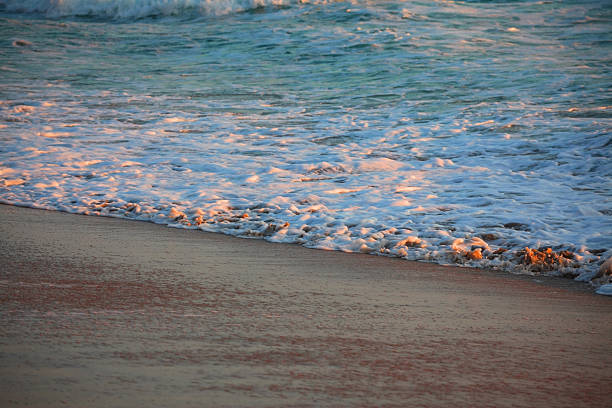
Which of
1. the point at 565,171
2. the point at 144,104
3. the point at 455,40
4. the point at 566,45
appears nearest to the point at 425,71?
the point at 455,40

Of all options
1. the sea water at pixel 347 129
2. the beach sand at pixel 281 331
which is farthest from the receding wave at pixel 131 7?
the beach sand at pixel 281 331

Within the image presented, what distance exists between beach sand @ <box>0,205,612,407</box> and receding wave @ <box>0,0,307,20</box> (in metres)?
19.3

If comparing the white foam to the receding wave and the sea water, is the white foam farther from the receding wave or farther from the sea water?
the sea water

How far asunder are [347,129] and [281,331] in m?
6.52

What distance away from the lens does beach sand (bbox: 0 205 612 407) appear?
185cm

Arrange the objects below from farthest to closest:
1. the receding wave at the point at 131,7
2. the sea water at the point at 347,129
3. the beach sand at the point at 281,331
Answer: the receding wave at the point at 131,7 < the sea water at the point at 347,129 < the beach sand at the point at 281,331

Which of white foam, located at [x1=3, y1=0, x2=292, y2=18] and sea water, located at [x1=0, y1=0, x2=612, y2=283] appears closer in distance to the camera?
sea water, located at [x1=0, y1=0, x2=612, y2=283]

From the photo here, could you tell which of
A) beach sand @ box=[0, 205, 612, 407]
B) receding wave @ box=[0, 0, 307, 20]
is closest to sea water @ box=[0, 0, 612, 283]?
beach sand @ box=[0, 205, 612, 407]

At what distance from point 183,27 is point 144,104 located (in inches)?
435

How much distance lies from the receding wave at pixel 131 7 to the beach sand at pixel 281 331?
761 inches

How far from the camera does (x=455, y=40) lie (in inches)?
616

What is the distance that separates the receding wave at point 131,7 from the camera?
A: 21.8 metres

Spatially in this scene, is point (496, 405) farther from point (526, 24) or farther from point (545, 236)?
point (526, 24)

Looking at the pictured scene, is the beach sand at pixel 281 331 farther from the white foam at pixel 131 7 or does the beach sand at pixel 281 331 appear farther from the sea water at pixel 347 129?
the white foam at pixel 131 7
